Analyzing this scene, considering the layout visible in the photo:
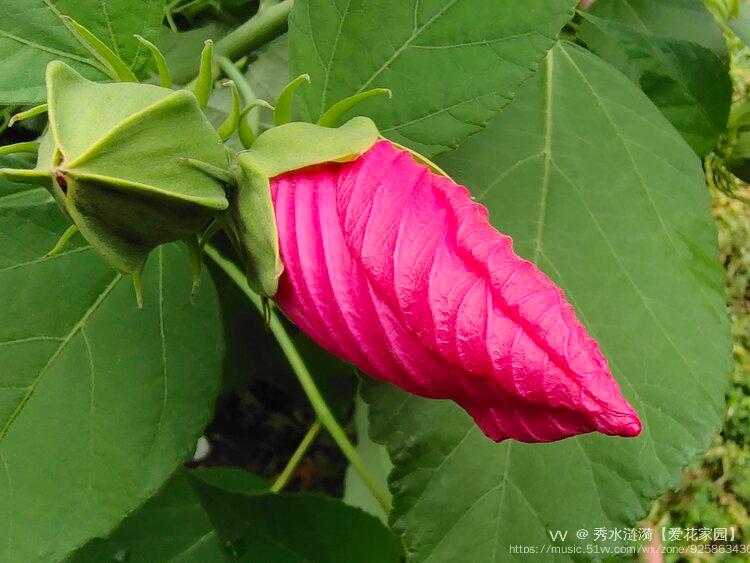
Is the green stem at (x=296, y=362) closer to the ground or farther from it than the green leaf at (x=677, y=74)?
closer to the ground

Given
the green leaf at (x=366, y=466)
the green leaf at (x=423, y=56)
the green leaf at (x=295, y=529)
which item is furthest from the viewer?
the green leaf at (x=366, y=466)

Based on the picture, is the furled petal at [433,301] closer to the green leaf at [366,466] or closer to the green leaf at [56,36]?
the green leaf at [56,36]

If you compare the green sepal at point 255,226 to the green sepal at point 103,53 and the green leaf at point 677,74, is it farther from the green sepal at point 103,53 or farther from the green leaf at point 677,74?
the green leaf at point 677,74

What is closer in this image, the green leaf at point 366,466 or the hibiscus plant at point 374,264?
the hibiscus plant at point 374,264

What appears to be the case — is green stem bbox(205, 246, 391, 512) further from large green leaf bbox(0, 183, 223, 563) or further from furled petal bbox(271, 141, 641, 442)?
furled petal bbox(271, 141, 641, 442)

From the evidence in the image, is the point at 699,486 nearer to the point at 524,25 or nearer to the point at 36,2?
the point at 524,25

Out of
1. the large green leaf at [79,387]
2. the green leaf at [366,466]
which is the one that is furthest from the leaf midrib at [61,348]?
the green leaf at [366,466]

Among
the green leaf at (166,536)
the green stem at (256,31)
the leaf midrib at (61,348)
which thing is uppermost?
the green stem at (256,31)

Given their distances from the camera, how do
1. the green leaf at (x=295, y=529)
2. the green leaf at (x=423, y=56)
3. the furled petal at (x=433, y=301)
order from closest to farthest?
the furled petal at (x=433, y=301) → the green leaf at (x=423, y=56) → the green leaf at (x=295, y=529)
